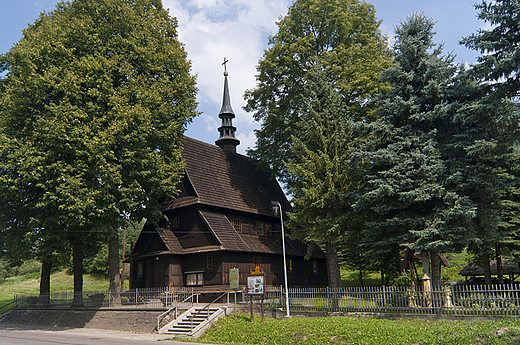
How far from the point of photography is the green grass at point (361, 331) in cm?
1406

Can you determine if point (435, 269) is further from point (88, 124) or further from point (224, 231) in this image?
point (88, 124)

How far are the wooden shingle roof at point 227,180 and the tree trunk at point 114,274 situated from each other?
5.66 m

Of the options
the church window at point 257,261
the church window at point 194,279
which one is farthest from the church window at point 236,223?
the church window at point 194,279

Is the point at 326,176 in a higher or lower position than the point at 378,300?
higher

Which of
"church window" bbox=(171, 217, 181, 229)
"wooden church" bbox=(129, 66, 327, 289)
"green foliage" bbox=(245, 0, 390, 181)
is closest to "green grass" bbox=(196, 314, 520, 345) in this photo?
"wooden church" bbox=(129, 66, 327, 289)

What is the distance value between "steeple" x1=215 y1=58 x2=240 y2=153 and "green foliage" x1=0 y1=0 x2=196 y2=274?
967 cm

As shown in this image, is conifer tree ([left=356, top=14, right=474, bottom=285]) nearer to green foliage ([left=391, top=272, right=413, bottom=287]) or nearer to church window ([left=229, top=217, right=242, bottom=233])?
green foliage ([left=391, top=272, right=413, bottom=287])

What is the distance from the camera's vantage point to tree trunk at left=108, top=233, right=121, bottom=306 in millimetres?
24422

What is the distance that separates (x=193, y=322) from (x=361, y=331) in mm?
8986

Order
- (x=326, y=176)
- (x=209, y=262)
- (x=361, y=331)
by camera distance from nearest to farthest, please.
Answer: (x=361, y=331)
(x=326, y=176)
(x=209, y=262)

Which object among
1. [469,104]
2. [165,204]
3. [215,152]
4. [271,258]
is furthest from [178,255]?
[469,104]

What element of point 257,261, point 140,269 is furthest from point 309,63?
point 140,269

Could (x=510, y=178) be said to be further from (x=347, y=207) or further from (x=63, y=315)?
(x=63, y=315)

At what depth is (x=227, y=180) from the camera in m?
33.5
